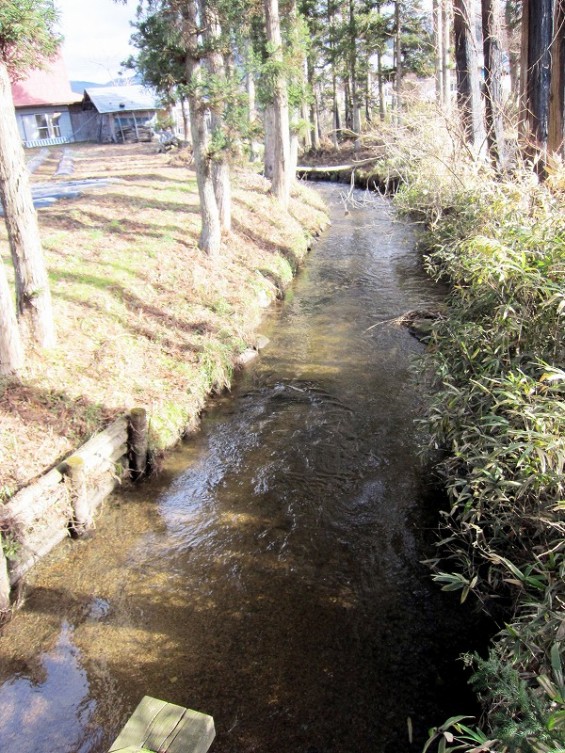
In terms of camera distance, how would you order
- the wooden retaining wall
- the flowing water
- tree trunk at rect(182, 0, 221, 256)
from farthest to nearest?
1. tree trunk at rect(182, 0, 221, 256)
2. the wooden retaining wall
3. the flowing water


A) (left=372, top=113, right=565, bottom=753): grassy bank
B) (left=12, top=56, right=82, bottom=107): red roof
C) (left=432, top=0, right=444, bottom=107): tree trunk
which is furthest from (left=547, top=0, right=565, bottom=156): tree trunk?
(left=12, top=56, right=82, bottom=107): red roof

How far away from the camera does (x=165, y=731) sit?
7.06 ft

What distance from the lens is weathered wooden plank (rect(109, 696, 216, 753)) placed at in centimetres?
211

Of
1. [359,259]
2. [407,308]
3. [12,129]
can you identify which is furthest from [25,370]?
[359,259]

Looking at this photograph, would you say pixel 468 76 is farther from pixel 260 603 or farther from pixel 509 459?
pixel 260 603

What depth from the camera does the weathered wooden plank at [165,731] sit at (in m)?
2.11

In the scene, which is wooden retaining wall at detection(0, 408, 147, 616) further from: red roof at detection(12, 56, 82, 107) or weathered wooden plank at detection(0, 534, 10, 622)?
red roof at detection(12, 56, 82, 107)

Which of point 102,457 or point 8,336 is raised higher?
point 8,336

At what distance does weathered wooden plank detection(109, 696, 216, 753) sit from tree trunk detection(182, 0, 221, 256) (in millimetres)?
10107

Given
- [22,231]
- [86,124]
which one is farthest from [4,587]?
[86,124]

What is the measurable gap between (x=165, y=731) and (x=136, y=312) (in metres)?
7.57

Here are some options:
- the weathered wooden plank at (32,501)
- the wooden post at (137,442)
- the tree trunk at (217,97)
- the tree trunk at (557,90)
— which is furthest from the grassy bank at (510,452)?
the tree trunk at (217,97)

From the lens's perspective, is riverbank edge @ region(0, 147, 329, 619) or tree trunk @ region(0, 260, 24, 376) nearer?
riverbank edge @ region(0, 147, 329, 619)

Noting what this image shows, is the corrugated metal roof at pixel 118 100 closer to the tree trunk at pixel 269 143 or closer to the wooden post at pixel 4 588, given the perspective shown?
the tree trunk at pixel 269 143
